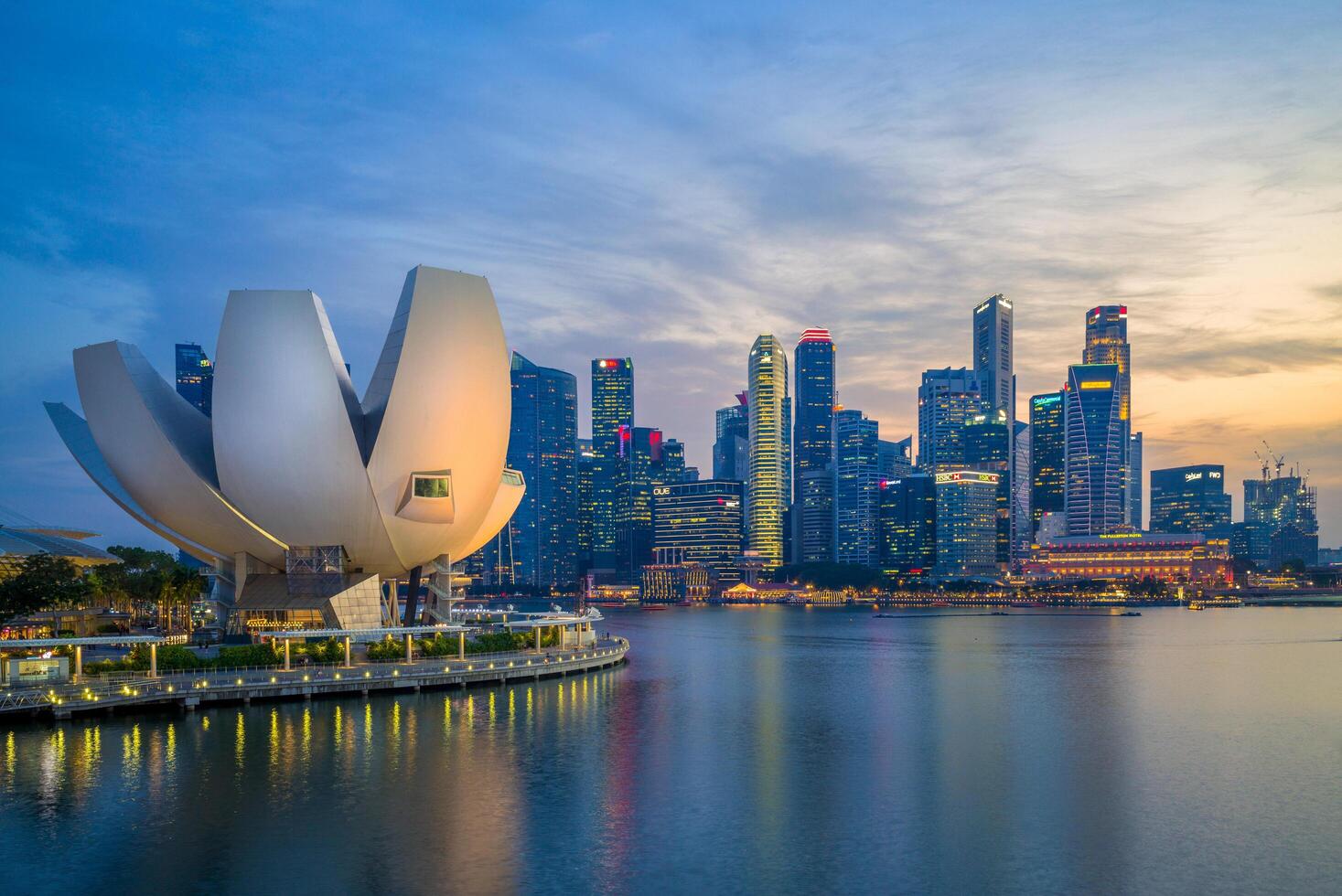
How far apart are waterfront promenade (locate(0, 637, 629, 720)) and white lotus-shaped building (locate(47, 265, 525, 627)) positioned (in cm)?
818

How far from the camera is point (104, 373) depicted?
50.7m

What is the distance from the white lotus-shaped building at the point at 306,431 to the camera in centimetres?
5000

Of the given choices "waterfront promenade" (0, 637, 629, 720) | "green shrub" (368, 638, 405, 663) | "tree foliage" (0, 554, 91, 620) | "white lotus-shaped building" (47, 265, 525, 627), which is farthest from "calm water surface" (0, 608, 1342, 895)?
"tree foliage" (0, 554, 91, 620)

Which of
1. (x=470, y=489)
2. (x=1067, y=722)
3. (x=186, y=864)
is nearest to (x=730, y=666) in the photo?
(x=470, y=489)

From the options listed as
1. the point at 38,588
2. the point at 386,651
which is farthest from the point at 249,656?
the point at 38,588

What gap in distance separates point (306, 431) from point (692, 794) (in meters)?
29.1

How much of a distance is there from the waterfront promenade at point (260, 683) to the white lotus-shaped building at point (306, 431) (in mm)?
8179

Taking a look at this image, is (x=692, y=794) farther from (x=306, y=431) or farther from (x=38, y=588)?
(x=38, y=588)

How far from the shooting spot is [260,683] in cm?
4359

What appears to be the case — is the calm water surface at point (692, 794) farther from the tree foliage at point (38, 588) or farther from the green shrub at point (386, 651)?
the tree foliage at point (38, 588)

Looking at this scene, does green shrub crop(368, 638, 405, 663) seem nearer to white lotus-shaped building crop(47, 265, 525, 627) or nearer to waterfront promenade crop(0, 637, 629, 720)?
waterfront promenade crop(0, 637, 629, 720)

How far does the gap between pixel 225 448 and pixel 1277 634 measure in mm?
95911

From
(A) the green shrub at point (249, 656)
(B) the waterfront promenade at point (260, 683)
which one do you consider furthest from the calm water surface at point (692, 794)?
(A) the green shrub at point (249, 656)

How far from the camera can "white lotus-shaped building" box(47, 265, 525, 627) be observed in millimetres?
50000
